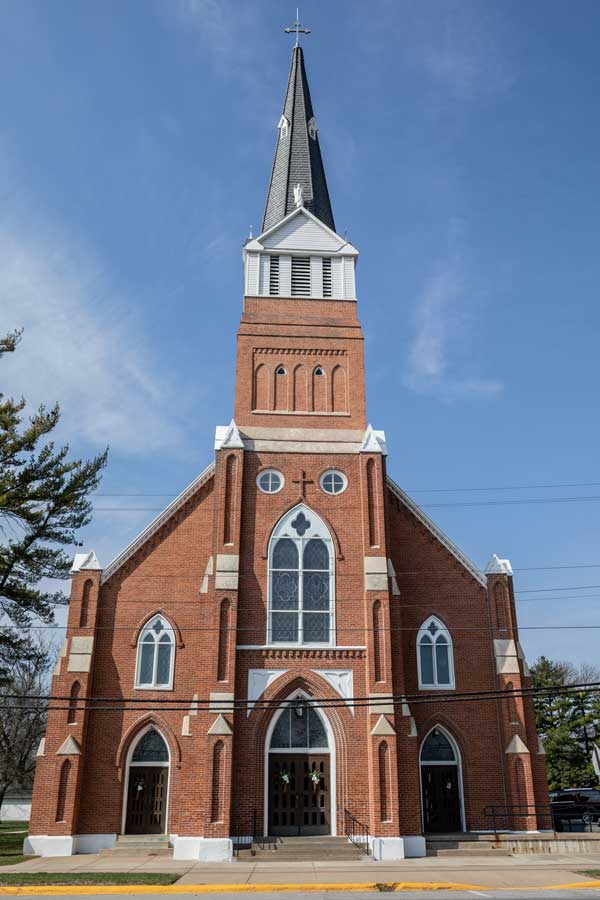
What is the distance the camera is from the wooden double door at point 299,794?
22.4 metres

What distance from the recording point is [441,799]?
24609 millimetres

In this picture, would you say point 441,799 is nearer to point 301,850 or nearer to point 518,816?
point 518,816

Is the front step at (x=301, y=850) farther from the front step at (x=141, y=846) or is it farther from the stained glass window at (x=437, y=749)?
the stained glass window at (x=437, y=749)

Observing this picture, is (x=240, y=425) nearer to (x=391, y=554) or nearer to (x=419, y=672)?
(x=391, y=554)

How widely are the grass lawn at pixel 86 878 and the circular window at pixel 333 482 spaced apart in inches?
473

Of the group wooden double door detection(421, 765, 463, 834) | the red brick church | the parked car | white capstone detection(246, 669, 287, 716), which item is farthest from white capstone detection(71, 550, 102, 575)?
the parked car

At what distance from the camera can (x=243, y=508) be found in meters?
25.3

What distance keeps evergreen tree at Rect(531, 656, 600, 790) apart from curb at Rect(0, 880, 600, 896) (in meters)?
27.7

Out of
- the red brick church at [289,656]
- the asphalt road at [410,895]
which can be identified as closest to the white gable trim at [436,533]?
the red brick church at [289,656]

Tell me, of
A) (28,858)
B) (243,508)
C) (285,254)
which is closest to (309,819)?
(28,858)

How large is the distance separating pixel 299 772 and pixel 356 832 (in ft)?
7.34

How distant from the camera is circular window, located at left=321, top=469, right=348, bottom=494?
26.0 m

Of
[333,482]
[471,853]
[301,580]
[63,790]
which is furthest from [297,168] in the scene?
[471,853]

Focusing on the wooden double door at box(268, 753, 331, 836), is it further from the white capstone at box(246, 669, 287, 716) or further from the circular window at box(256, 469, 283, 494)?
the circular window at box(256, 469, 283, 494)
